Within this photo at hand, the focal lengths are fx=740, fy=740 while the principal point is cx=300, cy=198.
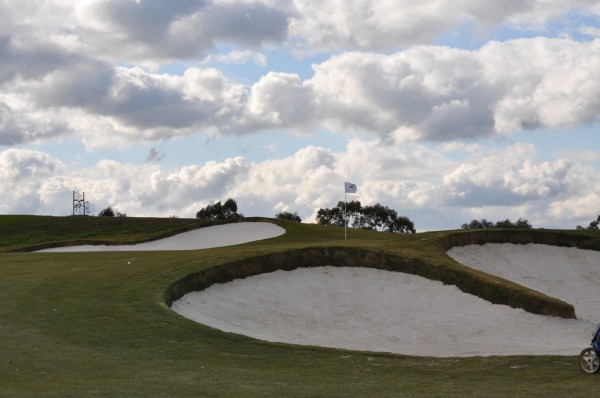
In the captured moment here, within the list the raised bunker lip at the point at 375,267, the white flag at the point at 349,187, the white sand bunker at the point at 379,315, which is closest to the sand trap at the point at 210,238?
the white flag at the point at 349,187

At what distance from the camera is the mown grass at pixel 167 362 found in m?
13.7

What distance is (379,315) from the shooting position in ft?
90.2

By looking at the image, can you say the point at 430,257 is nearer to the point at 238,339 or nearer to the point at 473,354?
the point at 473,354

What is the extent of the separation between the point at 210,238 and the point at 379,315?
1101 inches

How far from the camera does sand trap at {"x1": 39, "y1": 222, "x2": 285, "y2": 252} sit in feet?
166

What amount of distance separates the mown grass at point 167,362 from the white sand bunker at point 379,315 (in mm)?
2051

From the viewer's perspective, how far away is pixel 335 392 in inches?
546

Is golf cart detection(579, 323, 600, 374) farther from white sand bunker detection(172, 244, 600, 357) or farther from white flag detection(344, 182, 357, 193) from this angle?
white flag detection(344, 182, 357, 193)

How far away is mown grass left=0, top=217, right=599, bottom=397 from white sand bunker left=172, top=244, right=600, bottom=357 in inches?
80.7

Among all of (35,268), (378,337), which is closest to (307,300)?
(378,337)

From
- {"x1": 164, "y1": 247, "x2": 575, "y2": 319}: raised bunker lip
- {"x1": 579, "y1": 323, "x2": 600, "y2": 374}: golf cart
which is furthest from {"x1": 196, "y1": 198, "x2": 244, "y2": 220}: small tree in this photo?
{"x1": 579, "y1": 323, "x2": 600, "y2": 374}: golf cart

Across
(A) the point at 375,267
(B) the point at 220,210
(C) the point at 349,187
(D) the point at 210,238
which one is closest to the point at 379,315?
(A) the point at 375,267

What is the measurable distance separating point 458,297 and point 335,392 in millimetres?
15273

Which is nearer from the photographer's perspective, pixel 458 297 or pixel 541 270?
pixel 458 297
